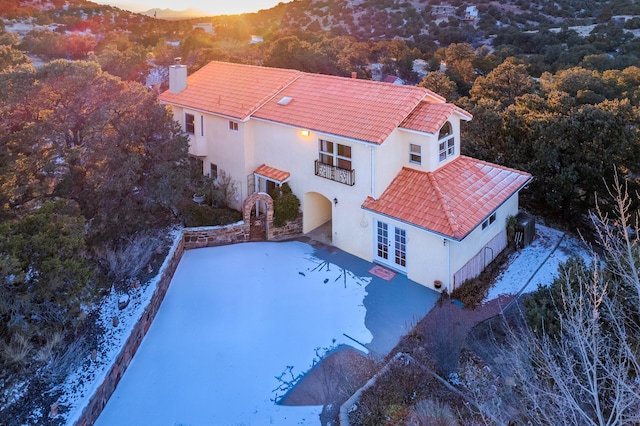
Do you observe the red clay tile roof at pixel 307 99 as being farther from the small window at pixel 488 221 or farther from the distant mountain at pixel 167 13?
the distant mountain at pixel 167 13

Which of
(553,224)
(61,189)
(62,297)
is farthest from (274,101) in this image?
(553,224)

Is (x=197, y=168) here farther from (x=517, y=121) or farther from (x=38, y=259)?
(x=517, y=121)

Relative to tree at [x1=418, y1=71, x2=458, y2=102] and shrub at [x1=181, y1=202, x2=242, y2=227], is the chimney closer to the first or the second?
shrub at [x1=181, y1=202, x2=242, y2=227]

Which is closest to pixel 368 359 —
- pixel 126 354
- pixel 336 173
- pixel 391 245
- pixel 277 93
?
pixel 391 245

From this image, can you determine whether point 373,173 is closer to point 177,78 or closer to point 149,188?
point 149,188

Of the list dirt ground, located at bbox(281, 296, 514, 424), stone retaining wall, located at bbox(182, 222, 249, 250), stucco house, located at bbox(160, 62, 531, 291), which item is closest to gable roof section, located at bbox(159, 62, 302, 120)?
stucco house, located at bbox(160, 62, 531, 291)

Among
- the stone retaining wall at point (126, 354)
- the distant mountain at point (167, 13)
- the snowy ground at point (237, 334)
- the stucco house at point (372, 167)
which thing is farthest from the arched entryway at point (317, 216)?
the distant mountain at point (167, 13)
